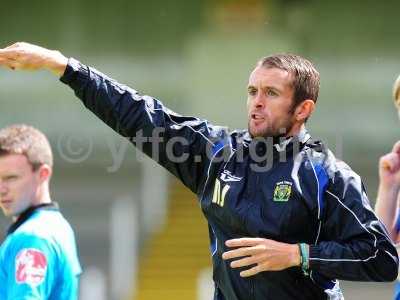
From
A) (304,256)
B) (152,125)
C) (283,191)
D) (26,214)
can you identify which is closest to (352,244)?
(304,256)

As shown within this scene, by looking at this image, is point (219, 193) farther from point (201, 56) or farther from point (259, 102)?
point (201, 56)

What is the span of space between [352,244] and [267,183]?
0.42 m

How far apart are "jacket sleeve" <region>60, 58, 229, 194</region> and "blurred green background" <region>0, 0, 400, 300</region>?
1016 cm

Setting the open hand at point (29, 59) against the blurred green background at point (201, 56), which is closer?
the open hand at point (29, 59)

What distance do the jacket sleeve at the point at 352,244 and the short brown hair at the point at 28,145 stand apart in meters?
1.60

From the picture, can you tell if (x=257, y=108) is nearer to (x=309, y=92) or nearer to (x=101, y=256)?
(x=309, y=92)

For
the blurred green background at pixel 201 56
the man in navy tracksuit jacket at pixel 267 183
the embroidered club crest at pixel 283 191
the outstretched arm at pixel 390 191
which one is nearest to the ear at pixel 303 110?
the man in navy tracksuit jacket at pixel 267 183

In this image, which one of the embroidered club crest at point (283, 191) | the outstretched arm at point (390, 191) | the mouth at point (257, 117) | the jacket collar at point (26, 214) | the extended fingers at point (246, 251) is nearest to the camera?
the extended fingers at point (246, 251)

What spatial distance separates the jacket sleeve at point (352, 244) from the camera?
12.1ft

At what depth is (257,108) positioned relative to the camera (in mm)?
3943

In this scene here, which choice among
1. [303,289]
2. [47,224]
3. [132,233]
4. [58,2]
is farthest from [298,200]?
[58,2]

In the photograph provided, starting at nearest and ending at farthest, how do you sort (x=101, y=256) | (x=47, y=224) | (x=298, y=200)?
(x=298, y=200)
(x=47, y=224)
(x=101, y=256)

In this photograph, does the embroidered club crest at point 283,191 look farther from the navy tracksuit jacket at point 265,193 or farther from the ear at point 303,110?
the ear at point 303,110

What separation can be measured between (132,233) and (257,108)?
8463mm
